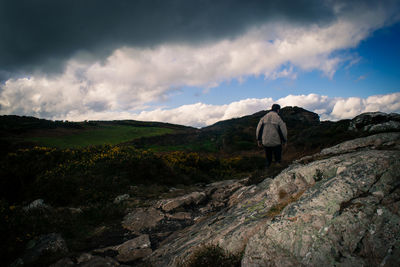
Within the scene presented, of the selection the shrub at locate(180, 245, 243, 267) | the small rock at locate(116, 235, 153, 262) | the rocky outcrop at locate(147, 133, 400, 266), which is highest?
the rocky outcrop at locate(147, 133, 400, 266)

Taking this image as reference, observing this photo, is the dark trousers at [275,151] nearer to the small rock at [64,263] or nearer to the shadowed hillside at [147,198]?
the shadowed hillside at [147,198]

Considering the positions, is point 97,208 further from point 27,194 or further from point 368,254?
point 368,254

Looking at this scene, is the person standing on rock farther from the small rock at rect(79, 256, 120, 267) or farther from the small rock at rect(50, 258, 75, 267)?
the small rock at rect(50, 258, 75, 267)

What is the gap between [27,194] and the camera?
7.89 meters

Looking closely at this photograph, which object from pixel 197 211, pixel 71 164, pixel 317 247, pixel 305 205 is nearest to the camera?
pixel 317 247

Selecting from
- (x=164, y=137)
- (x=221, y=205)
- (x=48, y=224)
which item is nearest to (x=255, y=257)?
(x=221, y=205)

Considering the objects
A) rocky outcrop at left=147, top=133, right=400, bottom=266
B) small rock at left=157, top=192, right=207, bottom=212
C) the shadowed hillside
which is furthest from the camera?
small rock at left=157, top=192, right=207, bottom=212

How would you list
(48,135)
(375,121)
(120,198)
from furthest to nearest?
1. (48,135)
2. (375,121)
3. (120,198)

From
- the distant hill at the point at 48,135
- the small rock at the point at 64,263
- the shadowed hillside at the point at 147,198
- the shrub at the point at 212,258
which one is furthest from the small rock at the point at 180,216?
the distant hill at the point at 48,135

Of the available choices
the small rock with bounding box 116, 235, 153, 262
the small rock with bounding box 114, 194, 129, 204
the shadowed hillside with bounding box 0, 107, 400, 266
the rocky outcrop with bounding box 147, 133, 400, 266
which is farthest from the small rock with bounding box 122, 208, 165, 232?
the rocky outcrop with bounding box 147, 133, 400, 266

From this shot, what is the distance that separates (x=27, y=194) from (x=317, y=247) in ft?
33.1

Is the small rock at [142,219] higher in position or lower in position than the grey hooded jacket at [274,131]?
lower

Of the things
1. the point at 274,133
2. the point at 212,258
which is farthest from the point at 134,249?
the point at 274,133

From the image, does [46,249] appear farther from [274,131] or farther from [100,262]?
[274,131]
